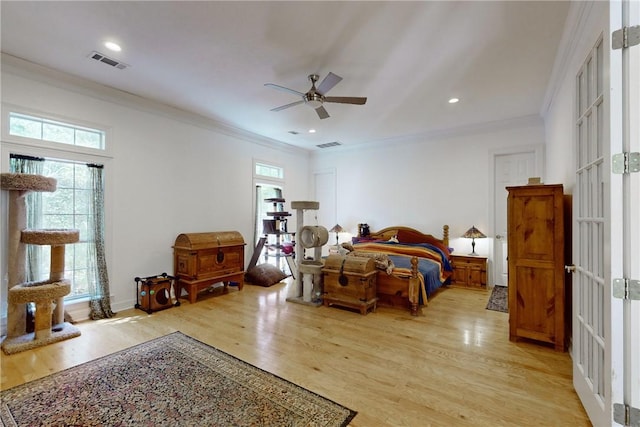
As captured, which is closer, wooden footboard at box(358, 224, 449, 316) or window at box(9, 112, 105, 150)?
window at box(9, 112, 105, 150)

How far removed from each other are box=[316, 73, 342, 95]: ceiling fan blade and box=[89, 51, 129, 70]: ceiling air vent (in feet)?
7.05

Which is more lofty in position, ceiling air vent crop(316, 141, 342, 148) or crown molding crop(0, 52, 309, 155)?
ceiling air vent crop(316, 141, 342, 148)

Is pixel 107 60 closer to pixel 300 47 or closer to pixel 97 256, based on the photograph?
pixel 300 47

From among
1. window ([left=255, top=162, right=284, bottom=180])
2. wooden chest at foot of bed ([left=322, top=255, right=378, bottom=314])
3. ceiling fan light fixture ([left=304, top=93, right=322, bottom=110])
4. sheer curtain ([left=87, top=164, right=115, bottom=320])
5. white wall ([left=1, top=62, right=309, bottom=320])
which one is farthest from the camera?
window ([left=255, top=162, right=284, bottom=180])

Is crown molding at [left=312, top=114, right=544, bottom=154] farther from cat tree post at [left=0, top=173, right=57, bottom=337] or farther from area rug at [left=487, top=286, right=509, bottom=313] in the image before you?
cat tree post at [left=0, top=173, right=57, bottom=337]

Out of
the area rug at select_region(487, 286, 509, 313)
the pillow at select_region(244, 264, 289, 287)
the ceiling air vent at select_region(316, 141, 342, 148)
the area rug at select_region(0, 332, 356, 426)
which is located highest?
the ceiling air vent at select_region(316, 141, 342, 148)

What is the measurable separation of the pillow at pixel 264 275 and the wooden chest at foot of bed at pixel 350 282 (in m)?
1.58

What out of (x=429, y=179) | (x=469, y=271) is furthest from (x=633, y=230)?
(x=429, y=179)

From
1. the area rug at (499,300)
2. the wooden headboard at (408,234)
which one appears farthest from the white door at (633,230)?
the wooden headboard at (408,234)

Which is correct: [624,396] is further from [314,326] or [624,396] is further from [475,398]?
[314,326]

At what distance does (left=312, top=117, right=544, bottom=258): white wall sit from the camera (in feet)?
17.0

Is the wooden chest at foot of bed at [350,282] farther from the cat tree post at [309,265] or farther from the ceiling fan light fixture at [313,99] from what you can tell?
the ceiling fan light fixture at [313,99]

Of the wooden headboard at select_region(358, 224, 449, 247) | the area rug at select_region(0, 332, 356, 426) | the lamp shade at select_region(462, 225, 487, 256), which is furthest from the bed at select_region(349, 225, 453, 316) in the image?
the area rug at select_region(0, 332, 356, 426)

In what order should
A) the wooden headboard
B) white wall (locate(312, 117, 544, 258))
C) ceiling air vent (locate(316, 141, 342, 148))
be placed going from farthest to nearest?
1. ceiling air vent (locate(316, 141, 342, 148))
2. the wooden headboard
3. white wall (locate(312, 117, 544, 258))
